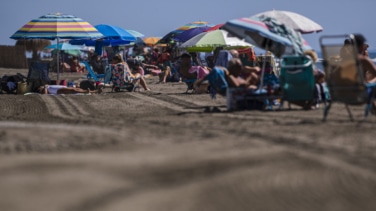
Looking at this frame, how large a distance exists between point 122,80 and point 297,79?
7.54 metres

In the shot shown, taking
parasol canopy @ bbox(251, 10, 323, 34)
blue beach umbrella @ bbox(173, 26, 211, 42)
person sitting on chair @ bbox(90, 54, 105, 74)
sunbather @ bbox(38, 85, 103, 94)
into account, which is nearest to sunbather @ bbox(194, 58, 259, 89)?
parasol canopy @ bbox(251, 10, 323, 34)

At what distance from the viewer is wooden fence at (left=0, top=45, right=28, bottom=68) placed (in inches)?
1794

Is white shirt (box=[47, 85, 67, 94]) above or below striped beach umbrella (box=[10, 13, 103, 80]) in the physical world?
below

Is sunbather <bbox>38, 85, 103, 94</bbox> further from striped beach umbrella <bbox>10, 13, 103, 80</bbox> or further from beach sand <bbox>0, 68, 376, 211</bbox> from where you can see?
beach sand <bbox>0, 68, 376, 211</bbox>

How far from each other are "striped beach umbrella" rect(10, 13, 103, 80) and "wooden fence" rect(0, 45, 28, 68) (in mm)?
26547

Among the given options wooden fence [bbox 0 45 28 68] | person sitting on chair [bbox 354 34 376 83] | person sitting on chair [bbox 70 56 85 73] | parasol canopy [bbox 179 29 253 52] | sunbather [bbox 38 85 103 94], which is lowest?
wooden fence [bbox 0 45 28 68]

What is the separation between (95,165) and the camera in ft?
21.4

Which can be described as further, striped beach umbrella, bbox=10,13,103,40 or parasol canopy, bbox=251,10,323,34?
striped beach umbrella, bbox=10,13,103,40

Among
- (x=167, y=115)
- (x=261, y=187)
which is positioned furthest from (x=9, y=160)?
(x=167, y=115)

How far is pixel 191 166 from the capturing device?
6574mm

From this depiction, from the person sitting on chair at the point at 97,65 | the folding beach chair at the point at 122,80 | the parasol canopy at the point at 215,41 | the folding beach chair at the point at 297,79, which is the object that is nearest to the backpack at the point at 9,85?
the folding beach chair at the point at 122,80

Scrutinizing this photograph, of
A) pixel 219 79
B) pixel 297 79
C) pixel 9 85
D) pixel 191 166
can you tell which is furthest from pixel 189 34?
pixel 191 166

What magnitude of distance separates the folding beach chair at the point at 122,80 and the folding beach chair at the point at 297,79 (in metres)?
7.17

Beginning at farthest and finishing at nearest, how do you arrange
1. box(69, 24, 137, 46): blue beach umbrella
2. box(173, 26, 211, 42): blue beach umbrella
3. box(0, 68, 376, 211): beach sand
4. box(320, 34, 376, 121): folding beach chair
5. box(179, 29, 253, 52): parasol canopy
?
box(69, 24, 137, 46): blue beach umbrella
box(173, 26, 211, 42): blue beach umbrella
box(179, 29, 253, 52): parasol canopy
box(320, 34, 376, 121): folding beach chair
box(0, 68, 376, 211): beach sand
